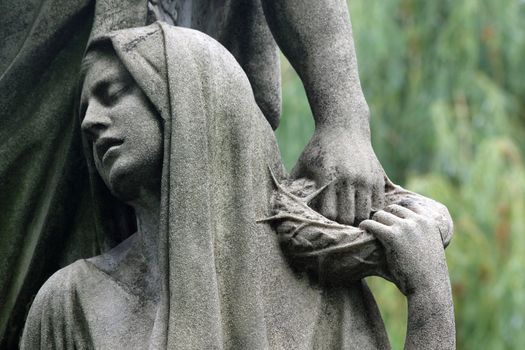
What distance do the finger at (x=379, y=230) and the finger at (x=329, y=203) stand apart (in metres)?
0.10

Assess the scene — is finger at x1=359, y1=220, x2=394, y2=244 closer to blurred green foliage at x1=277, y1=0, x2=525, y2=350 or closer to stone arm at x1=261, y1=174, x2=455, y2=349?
stone arm at x1=261, y1=174, x2=455, y2=349

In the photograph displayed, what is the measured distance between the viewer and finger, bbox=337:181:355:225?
4500 millimetres

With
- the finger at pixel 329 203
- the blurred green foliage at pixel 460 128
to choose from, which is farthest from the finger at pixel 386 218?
the blurred green foliage at pixel 460 128

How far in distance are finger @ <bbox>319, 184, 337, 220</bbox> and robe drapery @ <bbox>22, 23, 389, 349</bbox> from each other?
0.47 ft

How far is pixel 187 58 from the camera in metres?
4.36

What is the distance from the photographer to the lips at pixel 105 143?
438 centimetres

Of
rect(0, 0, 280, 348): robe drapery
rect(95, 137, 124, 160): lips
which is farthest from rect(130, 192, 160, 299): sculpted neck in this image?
rect(0, 0, 280, 348): robe drapery

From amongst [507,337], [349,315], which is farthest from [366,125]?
[507,337]

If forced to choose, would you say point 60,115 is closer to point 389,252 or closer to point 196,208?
point 196,208

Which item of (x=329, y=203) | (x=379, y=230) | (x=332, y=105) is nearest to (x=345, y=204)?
(x=329, y=203)

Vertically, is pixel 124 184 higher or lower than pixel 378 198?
higher

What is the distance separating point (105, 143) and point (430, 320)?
914 mm

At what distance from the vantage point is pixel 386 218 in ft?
14.5

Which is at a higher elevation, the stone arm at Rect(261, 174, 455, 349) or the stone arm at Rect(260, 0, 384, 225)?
the stone arm at Rect(260, 0, 384, 225)
